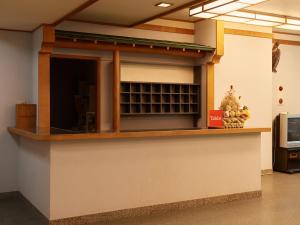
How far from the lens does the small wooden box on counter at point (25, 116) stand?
574 centimetres

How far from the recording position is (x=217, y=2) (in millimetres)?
5473

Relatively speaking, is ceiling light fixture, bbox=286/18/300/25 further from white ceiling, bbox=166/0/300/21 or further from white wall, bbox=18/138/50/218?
white wall, bbox=18/138/50/218

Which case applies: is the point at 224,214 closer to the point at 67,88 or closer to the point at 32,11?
Answer: the point at 32,11

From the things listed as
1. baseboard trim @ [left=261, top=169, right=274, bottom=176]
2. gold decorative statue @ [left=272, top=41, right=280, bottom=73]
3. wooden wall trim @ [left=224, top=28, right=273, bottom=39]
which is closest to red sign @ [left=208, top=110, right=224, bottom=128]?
wooden wall trim @ [left=224, top=28, right=273, bottom=39]

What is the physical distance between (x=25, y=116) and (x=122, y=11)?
209cm

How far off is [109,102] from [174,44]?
1.46 meters

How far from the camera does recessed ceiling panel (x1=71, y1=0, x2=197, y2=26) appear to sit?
5.18 m

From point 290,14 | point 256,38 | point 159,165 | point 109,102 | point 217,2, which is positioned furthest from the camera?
point 256,38

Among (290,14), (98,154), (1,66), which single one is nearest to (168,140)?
(98,154)

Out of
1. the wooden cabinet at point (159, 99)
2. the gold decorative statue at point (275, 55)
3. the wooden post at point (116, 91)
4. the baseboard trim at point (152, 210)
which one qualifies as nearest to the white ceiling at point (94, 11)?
the wooden post at point (116, 91)

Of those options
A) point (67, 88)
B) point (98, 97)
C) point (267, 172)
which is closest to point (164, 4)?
point (98, 97)

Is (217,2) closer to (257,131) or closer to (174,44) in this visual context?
(174,44)

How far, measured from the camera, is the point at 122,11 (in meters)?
5.68

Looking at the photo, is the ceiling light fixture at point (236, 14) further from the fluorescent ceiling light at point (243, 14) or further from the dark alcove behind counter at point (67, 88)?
the dark alcove behind counter at point (67, 88)
